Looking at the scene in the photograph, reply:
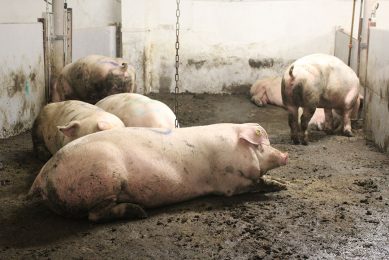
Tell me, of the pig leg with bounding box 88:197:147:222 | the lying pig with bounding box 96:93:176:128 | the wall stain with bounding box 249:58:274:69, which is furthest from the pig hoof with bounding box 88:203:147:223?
the wall stain with bounding box 249:58:274:69

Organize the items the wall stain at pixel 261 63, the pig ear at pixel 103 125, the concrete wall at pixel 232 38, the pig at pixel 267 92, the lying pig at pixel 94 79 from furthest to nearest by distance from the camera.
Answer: the wall stain at pixel 261 63, the concrete wall at pixel 232 38, the pig at pixel 267 92, the lying pig at pixel 94 79, the pig ear at pixel 103 125

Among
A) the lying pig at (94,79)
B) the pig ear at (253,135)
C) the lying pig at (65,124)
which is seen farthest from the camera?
the lying pig at (94,79)

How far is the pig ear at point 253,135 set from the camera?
148 inches

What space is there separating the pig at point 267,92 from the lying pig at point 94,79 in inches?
111

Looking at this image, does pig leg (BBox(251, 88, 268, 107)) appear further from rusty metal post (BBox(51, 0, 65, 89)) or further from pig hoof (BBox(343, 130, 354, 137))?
rusty metal post (BBox(51, 0, 65, 89))

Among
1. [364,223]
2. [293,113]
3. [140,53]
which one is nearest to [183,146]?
[364,223]

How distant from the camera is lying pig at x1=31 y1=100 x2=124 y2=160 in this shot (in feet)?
13.8

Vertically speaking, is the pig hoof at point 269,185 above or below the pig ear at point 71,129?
below

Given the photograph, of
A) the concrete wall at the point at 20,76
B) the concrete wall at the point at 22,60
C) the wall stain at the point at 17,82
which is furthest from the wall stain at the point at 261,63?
the wall stain at the point at 17,82

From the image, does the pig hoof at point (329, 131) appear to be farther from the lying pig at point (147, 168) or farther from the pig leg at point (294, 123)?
the lying pig at point (147, 168)

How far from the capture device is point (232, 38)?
378 inches

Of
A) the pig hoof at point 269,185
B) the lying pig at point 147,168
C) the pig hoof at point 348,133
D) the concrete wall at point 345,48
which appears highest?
the concrete wall at point 345,48

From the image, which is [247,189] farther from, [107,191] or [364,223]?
[107,191]

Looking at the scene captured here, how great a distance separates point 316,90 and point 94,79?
8.94 feet
